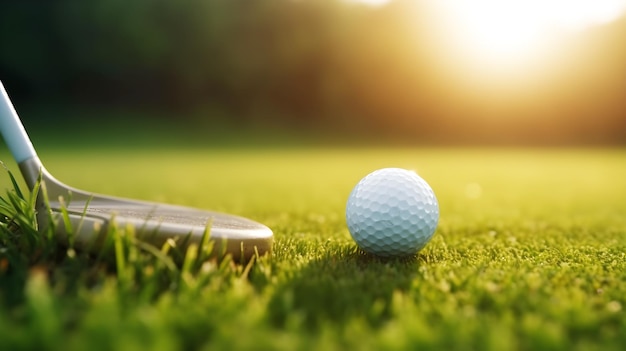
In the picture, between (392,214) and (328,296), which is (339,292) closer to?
(328,296)

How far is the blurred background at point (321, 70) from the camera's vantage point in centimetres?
2539

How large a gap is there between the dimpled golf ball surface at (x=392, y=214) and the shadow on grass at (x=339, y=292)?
0.34ft

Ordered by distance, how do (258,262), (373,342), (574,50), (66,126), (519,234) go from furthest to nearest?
1. (574,50)
2. (66,126)
3. (519,234)
4. (258,262)
5. (373,342)

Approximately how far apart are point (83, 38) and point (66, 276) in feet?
84.2

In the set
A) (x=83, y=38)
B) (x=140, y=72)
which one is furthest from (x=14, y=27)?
(x=140, y=72)

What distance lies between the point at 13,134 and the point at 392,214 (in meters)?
1.86

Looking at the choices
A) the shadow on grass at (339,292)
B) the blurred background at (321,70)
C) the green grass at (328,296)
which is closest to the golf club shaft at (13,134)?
the green grass at (328,296)

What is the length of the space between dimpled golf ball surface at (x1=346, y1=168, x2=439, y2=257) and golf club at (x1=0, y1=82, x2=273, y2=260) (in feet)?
1.78

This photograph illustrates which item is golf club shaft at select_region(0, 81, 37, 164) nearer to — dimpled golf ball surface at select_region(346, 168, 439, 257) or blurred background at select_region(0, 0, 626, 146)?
dimpled golf ball surface at select_region(346, 168, 439, 257)

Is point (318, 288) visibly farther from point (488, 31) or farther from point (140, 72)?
point (140, 72)

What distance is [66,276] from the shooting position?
230 centimetres

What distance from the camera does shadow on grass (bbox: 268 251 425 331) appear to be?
2061 mm

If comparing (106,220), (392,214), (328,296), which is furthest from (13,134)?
(392,214)

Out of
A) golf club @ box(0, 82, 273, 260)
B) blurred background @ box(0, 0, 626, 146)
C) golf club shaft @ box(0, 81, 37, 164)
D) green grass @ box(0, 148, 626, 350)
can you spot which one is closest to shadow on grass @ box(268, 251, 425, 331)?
green grass @ box(0, 148, 626, 350)
